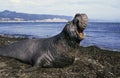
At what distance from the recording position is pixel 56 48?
26.7 feet

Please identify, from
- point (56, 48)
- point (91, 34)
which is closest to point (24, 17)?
point (91, 34)

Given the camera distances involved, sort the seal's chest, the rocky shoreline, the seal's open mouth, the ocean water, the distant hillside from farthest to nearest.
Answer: the distant hillside → the ocean water → the seal's chest → the rocky shoreline → the seal's open mouth

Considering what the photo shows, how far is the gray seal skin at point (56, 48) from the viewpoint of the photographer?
292 inches

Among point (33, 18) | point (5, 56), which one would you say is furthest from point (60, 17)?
point (5, 56)

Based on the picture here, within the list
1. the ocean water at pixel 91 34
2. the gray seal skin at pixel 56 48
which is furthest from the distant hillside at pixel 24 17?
the gray seal skin at pixel 56 48

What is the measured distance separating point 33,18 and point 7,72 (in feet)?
569

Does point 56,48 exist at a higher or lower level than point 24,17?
higher

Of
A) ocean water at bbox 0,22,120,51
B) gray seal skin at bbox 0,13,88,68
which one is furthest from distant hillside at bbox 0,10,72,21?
gray seal skin at bbox 0,13,88,68

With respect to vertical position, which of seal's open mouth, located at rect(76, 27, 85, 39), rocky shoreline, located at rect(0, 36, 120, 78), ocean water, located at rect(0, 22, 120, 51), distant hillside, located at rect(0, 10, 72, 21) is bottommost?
distant hillside, located at rect(0, 10, 72, 21)

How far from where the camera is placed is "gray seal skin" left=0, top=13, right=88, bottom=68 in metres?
7.41

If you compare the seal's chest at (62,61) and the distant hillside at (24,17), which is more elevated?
the seal's chest at (62,61)

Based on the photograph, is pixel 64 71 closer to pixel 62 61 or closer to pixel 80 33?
pixel 62 61

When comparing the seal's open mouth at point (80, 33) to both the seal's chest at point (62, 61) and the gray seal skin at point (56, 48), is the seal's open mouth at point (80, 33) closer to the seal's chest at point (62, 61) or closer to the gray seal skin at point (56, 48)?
the gray seal skin at point (56, 48)

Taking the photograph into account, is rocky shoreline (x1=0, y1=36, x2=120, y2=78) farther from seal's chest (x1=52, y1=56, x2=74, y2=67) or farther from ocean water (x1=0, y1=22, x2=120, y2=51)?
ocean water (x1=0, y1=22, x2=120, y2=51)
